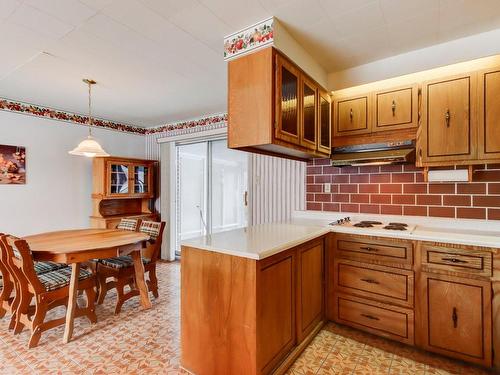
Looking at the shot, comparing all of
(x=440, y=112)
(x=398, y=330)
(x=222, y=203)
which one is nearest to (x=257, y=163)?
(x=222, y=203)

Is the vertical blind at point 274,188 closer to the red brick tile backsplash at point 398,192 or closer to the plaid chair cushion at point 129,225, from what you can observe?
the red brick tile backsplash at point 398,192

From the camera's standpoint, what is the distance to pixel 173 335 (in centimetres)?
229

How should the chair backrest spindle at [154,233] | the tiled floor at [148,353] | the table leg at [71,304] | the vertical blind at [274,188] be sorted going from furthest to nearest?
the vertical blind at [274,188], the chair backrest spindle at [154,233], the table leg at [71,304], the tiled floor at [148,353]

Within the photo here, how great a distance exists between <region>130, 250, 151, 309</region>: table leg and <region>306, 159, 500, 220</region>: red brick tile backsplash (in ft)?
6.33

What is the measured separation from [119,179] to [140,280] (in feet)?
6.78

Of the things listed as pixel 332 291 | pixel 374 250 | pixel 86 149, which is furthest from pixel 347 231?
pixel 86 149

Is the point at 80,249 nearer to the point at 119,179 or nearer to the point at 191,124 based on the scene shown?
the point at 119,179

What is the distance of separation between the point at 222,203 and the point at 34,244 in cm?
252

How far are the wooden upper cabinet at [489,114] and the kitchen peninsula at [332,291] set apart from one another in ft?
1.98

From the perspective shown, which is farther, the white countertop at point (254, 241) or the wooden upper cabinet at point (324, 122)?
the wooden upper cabinet at point (324, 122)

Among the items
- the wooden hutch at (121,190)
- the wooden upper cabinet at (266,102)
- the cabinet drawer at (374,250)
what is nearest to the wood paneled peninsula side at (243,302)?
the cabinet drawer at (374,250)

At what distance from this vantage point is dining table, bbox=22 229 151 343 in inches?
86.7

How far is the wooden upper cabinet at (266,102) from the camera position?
6.16ft

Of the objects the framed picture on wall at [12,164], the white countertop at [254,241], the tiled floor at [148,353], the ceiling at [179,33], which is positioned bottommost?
the tiled floor at [148,353]
